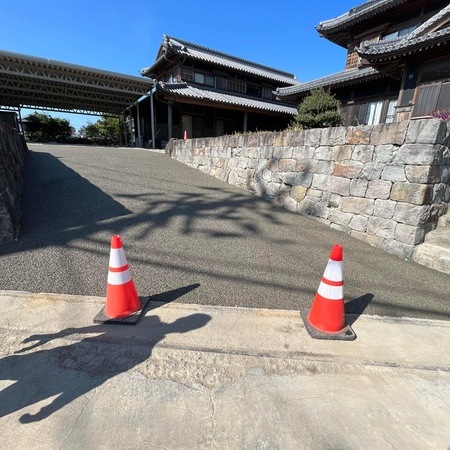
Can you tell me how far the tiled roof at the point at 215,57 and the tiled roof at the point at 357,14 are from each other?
6501 mm

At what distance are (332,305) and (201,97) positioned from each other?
45.1ft

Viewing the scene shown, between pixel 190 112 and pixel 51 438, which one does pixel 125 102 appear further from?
pixel 51 438

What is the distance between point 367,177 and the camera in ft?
12.3

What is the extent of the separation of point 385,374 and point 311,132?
4004 mm

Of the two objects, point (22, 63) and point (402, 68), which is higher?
point (22, 63)

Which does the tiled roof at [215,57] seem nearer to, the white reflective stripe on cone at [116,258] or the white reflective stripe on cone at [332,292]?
the white reflective stripe on cone at [116,258]

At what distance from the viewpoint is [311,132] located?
4586 mm

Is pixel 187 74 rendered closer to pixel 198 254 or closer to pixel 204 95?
pixel 204 95

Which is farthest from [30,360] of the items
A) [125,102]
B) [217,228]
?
[125,102]

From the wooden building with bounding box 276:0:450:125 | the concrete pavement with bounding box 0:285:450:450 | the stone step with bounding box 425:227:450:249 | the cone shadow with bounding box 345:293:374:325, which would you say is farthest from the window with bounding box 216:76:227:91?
the concrete pavement with bounding box 0:285:450:450

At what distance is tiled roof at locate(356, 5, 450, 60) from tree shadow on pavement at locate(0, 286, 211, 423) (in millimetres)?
8527

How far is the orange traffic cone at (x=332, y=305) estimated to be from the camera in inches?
78.0

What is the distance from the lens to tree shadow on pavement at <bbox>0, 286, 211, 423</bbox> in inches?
55.7

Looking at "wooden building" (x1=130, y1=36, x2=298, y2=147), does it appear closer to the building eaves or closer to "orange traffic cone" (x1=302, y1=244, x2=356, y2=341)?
the building eaves
